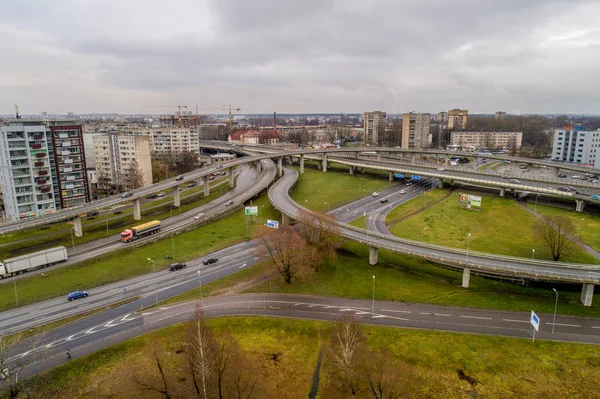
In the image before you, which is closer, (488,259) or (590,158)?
(488,259)

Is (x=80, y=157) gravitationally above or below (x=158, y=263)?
above

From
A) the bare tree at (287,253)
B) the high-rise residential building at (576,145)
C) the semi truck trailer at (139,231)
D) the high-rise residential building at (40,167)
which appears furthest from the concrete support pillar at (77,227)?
the high-rise residential building at (576,145)

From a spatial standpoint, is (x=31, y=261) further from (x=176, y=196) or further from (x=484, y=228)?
(x=484, y=228)

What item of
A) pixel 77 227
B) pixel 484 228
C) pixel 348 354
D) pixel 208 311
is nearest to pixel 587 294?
pixel 484 228

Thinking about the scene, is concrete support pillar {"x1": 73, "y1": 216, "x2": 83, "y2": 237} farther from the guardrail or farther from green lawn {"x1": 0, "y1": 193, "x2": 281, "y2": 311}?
the guardrail

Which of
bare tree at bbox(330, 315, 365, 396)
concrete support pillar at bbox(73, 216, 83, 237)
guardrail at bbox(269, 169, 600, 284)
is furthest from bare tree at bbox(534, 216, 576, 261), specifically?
concrete support pillar at bbox(73, 216, 83, 237)

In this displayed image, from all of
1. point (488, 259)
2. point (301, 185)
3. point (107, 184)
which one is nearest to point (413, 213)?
point (488, 259)

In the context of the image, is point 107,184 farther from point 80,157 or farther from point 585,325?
point 585,325

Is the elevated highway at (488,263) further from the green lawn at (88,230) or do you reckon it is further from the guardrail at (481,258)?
the green lawn at (88,230)
